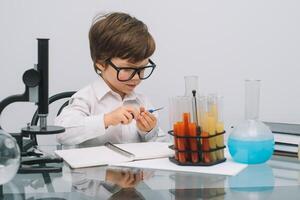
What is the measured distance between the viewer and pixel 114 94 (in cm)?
178

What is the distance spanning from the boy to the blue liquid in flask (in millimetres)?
357

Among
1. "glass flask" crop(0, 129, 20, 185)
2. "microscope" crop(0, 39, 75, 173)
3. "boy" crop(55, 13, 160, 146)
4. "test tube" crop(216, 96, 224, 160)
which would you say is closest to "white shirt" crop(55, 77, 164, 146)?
"boy" crop(55, 13, 160, 146)

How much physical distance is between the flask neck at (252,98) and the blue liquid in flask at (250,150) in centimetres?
7

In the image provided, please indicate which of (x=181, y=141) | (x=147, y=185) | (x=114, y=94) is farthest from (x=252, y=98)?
(x=114, y=94)

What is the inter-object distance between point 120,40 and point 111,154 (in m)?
0.46

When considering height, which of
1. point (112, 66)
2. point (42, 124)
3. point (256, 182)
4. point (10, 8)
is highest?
point (10, 8)

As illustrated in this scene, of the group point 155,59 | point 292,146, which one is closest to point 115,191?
point 292,146

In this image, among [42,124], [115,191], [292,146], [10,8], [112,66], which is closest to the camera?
[115,191]

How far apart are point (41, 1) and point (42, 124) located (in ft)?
3.49

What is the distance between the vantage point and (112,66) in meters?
1.62

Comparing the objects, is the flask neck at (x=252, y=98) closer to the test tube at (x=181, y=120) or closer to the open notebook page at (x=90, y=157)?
the test tube at (x=181, y=120)

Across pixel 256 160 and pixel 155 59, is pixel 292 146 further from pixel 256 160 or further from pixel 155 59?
pixel 155 59

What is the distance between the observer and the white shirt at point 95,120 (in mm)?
1567

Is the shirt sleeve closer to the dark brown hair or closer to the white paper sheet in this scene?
the dark brown hair
